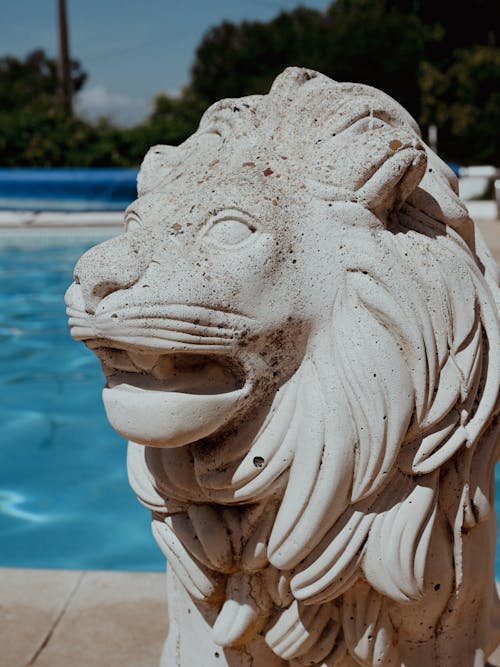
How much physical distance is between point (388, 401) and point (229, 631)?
1.70ft

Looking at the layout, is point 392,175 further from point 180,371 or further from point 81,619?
point 81,619

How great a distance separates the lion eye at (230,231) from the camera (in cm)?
133

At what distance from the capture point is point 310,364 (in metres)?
1.36

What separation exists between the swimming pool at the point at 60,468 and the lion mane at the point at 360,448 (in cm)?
214

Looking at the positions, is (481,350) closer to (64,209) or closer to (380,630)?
(380,630)

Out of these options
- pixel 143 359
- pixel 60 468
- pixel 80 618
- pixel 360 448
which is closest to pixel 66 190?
pixel 60 468

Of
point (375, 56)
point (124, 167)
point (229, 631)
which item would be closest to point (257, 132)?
point (229, 631)

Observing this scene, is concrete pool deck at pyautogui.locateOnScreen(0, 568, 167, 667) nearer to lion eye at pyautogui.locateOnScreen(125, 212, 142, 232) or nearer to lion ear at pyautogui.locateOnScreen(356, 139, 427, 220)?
lion eye at pyautogui.locateOnScreen(125, 212, 142, 232)

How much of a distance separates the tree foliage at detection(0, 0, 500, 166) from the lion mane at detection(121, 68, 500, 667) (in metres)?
Answer: 13.8

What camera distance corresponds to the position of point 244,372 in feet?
4.43

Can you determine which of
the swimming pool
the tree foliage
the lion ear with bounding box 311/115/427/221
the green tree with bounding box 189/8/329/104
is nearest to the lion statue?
the lion ear with bounding box 311/115/427/221

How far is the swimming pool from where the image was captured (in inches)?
144

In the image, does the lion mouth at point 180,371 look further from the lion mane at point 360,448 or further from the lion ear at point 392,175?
the lion ear at point 392,175

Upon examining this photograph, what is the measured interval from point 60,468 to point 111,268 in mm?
3184
